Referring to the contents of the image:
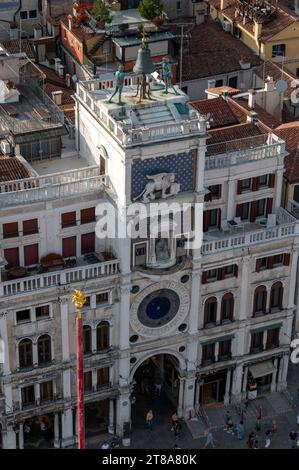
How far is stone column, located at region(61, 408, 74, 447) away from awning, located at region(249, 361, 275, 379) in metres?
14.5

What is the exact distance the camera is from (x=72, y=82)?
106m

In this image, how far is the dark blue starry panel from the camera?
76500 millimetres

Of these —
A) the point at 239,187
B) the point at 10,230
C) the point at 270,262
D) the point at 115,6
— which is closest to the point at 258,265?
the point at 270,262

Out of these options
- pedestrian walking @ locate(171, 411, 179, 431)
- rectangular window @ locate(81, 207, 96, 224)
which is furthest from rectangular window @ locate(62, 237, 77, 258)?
pedestrian walking @ locate(171, 411, 179, 431)

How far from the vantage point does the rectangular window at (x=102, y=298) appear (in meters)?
80.4

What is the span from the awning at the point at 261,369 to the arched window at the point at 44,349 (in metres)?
16.6

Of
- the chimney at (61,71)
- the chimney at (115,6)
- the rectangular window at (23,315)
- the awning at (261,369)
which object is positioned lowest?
the awning at (261,369)

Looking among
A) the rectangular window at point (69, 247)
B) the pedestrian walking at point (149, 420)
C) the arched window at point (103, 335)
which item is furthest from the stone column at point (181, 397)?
the rectangular window at point (69, 247)

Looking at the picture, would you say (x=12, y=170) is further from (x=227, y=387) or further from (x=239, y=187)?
(x=227, y=387)

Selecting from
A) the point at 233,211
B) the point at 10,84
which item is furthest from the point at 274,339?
the point at 10,84

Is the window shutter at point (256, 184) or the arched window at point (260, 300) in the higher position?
the window shutter at point (256, 184)

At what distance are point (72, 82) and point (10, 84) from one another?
1874cm

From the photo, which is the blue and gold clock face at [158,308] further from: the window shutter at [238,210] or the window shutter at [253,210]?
the window shutter at [253,210]

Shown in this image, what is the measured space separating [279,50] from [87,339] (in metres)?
43.0
